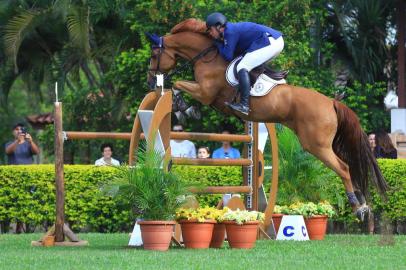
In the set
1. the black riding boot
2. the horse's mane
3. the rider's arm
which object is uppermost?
the horse's mane

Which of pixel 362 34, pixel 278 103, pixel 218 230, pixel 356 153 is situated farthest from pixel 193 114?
pixel 362 34

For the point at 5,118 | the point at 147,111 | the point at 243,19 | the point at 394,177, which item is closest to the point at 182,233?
the point at 147,111

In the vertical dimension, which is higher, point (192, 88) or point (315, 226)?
point (192, 88)

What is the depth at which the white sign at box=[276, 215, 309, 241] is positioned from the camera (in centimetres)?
1237

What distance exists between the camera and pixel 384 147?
52.4 feet

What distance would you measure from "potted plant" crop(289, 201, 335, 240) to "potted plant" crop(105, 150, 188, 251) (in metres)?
2.61

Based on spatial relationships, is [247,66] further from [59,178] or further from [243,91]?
[59,178]

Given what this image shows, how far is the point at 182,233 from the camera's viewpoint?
10.8m

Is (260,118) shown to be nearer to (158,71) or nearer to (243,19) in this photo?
(158,71)

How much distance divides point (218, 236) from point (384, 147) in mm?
5620

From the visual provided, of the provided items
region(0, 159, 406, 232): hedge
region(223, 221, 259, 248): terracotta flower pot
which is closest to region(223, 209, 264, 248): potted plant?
region(223, 221, 259, 248): terracotta flower pot

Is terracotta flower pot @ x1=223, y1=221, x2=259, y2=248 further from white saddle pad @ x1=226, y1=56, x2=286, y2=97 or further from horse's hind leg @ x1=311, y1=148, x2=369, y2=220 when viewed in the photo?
white saddle pad @ x1=226, y1=56, x2=286, y2=97

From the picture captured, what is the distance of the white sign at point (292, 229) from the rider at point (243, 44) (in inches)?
78.3

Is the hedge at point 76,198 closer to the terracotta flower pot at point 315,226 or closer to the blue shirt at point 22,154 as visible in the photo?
the blue shirt at point 22,154
